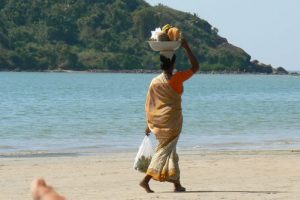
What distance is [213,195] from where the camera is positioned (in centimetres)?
958

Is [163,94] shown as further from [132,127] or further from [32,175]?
[132,127]

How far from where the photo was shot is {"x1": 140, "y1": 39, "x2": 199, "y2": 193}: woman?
9.34m

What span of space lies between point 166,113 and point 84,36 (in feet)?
517

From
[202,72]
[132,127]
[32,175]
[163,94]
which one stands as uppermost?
[163,94]

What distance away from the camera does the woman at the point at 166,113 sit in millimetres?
9336

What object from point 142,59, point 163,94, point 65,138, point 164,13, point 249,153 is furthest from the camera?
point 164,13

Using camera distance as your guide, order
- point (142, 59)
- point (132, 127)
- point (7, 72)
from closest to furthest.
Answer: point (132, 127)
point (7, 72)
point (142, 59)

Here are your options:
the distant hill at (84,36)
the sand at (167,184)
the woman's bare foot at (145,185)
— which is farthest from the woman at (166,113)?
the distant hill at (84,36)

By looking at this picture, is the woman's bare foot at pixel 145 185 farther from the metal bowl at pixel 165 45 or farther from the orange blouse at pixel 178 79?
the metal bowl at pixel 165 45

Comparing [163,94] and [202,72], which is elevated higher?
[163,94]

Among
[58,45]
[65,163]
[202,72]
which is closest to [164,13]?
[202,72]

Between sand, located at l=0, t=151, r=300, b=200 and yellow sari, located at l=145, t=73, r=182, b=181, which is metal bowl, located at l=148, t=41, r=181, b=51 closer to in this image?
yellow sari, located at l=145, t=73, r=182, b=181

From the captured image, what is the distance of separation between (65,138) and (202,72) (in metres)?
170

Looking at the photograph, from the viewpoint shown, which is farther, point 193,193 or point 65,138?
point 65,138
